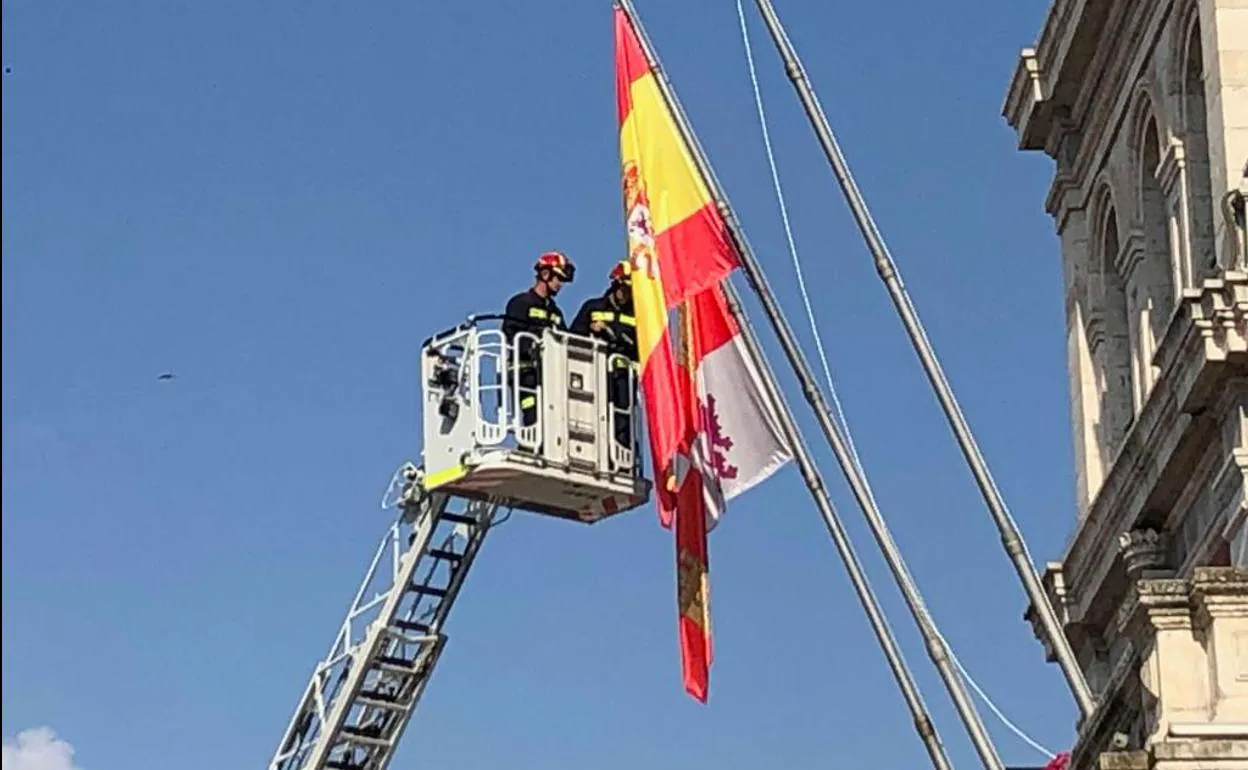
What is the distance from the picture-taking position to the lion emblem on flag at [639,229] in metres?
30.3

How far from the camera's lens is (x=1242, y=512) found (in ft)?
98.0

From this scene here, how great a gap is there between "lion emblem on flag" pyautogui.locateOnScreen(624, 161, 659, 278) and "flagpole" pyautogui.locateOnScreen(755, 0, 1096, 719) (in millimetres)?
1749

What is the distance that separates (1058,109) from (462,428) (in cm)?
854

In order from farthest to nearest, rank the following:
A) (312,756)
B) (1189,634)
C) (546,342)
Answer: (312,756)
(546,342)
(1189,634)

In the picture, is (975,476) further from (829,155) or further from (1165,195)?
(1165,195)

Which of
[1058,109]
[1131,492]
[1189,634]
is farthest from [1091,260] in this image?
[1189,634]

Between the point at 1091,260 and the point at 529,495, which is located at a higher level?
the point at 1091,260

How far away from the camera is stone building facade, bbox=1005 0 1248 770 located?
30000 mm

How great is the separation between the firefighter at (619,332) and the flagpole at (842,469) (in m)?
2.46

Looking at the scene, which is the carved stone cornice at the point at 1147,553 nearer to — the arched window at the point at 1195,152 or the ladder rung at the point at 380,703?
the arched window at the point at 1195,152

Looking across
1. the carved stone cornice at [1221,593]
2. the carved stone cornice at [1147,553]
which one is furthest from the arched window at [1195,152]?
the carved stone cornice at [1221,593]

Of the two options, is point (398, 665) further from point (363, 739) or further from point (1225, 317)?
point (1225, 317)

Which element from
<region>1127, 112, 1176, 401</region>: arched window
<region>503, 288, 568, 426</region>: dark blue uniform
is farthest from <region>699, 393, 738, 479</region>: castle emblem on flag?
<region>1127, 112, 1176, 401</region>: arched window

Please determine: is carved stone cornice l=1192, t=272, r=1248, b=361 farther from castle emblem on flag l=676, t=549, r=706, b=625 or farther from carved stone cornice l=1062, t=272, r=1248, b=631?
castle emblem on flag l=676, t=549, r=706, b=625
